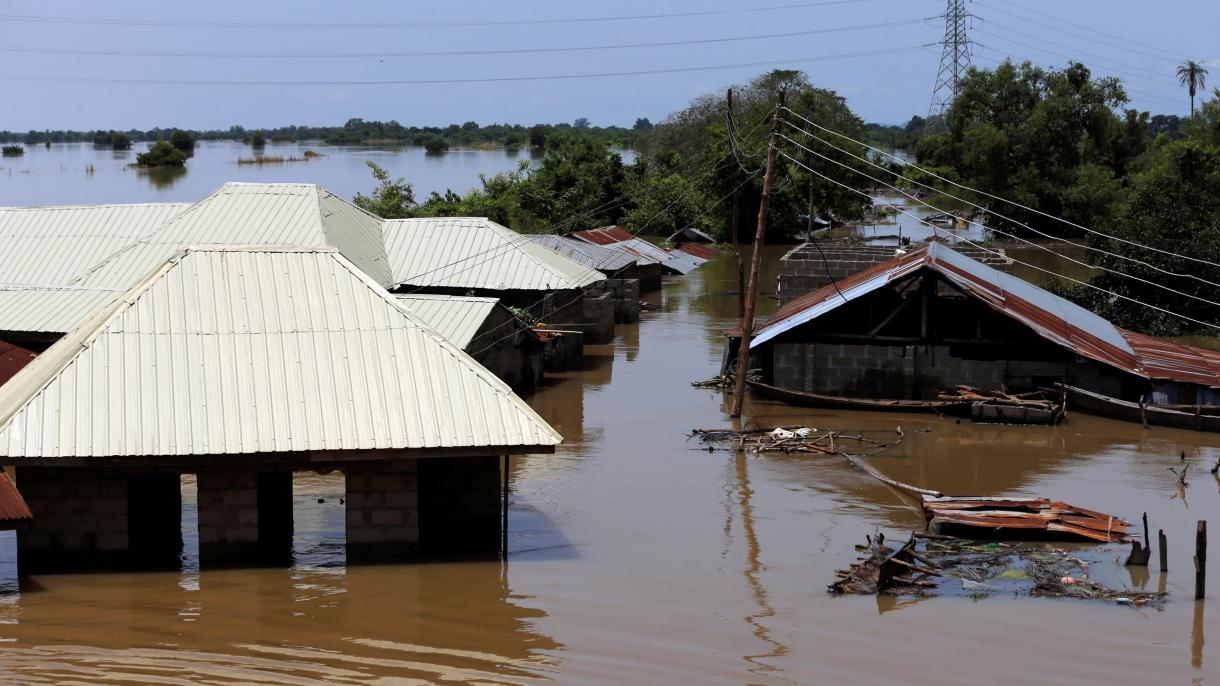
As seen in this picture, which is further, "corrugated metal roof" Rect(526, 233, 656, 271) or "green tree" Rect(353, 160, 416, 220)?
"green tree" Rect(353, 160, 416, 220)

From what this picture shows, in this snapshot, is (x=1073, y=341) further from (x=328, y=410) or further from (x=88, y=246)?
(x=88, y=246)

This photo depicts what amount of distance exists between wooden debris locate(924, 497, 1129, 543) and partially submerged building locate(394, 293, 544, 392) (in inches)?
385

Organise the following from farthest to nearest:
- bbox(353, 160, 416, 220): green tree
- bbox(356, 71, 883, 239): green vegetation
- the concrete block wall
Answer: bbox(356, 71, 883, 239): green vegetation, bbox(353, 160, 416, 220): green tree, the concrete block wall

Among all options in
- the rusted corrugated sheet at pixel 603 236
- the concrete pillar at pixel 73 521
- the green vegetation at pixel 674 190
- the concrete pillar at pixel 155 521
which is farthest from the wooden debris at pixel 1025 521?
the green vegetation at pixel 674 190

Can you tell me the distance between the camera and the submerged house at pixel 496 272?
1271 inches

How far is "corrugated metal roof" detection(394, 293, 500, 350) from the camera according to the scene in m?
24.4

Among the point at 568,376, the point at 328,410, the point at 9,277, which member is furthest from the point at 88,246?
the point at 328,410

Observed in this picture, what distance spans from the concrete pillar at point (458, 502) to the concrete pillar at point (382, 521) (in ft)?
2.08

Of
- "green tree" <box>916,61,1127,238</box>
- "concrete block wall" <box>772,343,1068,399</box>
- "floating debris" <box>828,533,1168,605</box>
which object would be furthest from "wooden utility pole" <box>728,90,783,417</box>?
"green tree" <box>916,61,1127,238</box>

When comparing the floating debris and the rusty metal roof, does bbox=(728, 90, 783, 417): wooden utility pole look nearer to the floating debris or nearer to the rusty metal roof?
the rusty metal roof

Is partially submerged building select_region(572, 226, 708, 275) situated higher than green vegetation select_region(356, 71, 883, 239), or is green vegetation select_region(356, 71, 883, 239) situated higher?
green vegetation select_region(356, 71, 883, 239)

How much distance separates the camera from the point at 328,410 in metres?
14.5

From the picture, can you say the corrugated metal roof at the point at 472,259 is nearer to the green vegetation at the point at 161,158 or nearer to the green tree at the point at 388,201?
the green tree at the point at 388,201

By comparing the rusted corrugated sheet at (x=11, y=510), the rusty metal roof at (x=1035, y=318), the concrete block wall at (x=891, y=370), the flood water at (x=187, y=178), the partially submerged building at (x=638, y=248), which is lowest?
the rusted corrugated sheet at (x=11, y=510)
